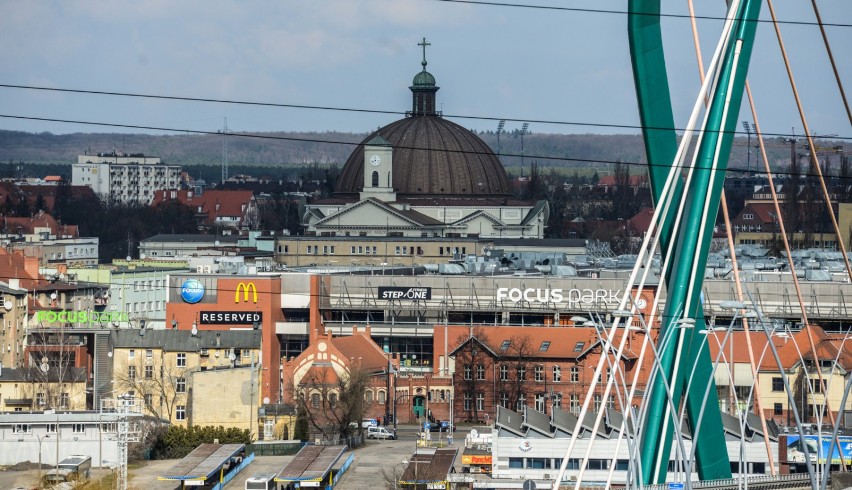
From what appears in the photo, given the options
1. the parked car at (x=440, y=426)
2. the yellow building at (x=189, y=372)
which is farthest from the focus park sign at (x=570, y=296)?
the yellow building at (x=189, y=372)

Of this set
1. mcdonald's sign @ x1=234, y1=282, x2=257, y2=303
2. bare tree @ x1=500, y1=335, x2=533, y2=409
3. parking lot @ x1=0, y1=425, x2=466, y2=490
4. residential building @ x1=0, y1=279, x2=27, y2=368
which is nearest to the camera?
parking lot @ x1=0, y1=425, x2=466, y2=490

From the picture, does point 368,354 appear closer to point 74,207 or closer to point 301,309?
point 301,309

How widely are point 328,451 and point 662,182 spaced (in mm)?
23482

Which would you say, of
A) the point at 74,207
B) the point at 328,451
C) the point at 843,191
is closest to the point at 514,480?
the point at 328,451

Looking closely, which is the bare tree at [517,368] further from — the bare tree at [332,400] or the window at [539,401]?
the bare tree at [332,400]

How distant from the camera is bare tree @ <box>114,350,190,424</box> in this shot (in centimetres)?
6031

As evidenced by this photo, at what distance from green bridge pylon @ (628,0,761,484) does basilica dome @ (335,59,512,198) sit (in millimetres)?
89155

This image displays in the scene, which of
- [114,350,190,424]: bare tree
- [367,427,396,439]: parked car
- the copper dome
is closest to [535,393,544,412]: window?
[367,427,396,439]: parked car

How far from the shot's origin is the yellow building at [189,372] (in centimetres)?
5872

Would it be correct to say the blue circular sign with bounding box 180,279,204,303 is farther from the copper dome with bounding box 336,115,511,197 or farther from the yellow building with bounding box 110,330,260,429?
the copper dome with bounding box 336,115,511,197

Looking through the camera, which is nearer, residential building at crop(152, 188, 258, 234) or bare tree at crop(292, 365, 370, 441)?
bare tree at crop(292, 365, 370, 441)

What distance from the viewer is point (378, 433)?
60.2m

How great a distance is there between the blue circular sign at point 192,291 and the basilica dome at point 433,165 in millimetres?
50148

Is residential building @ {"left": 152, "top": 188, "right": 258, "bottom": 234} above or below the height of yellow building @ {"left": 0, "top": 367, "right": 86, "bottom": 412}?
above
